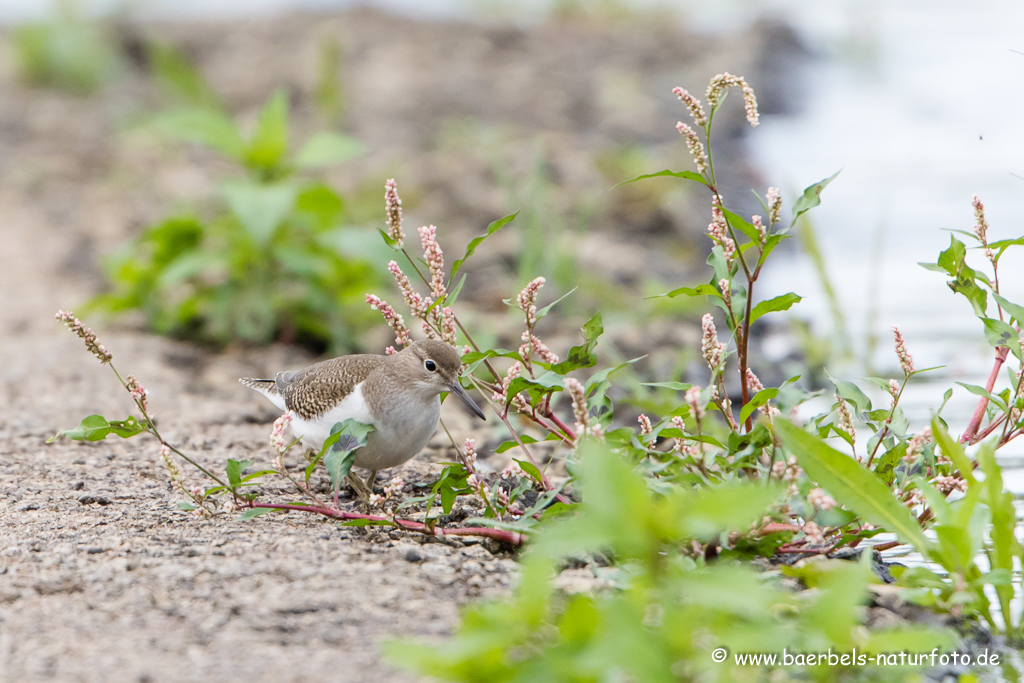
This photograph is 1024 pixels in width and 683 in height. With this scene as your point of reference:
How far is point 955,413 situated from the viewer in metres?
4.26

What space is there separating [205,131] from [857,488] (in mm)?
4033

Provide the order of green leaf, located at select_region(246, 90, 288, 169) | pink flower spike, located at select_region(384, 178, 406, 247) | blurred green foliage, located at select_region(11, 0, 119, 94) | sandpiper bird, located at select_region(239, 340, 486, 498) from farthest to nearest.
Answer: blurred green foliage, located at select_region(11, 0, 119, 94) → green leaf, located at select_region(246, 90, 288, 169) → sandpiper bird, located at select_region(239, 340, 486, 498) → pink flower spike, located at select_region(384, 178, 406, 247)

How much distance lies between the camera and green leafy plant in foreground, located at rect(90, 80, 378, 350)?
5.18 meters

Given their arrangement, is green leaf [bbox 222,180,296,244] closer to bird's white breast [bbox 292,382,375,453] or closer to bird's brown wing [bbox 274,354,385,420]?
bird's brown wing [bbox 274,354,385,420]

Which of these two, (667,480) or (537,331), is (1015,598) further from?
(537,331)

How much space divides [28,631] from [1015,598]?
252 cm

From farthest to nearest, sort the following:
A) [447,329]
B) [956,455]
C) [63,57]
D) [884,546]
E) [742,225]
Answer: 1. [63,57]
2. [447,329]
3. [884,546]
4. [742,225]
5. [956,455]

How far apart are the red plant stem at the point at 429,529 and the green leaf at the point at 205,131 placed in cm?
290

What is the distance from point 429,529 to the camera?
2.86 metres

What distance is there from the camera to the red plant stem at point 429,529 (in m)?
2.82

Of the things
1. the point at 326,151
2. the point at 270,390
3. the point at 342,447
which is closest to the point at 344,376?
the point at 342,447

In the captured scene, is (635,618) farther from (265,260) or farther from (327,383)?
(265,260)

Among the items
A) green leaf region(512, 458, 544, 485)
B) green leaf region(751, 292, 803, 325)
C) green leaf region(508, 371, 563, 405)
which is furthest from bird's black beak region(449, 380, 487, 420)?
green leaf region(751, 292, 803, 325)

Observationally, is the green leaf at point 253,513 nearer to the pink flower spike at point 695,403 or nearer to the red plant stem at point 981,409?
the pink flower spike at point 695,403
